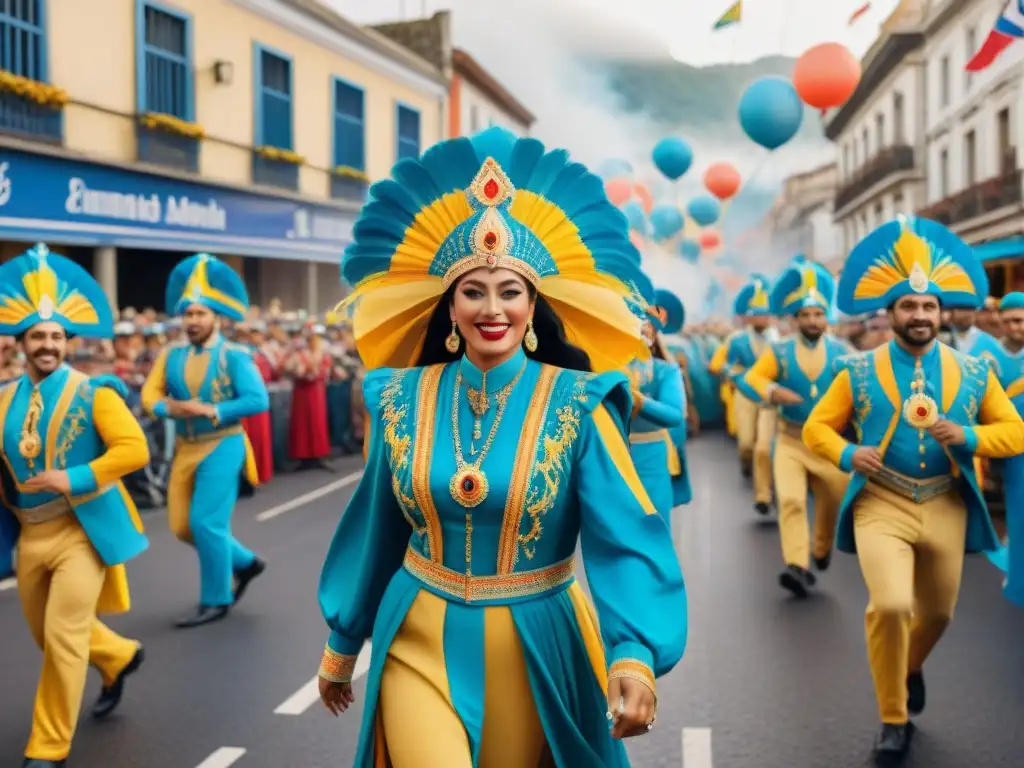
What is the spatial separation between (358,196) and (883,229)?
22191mm

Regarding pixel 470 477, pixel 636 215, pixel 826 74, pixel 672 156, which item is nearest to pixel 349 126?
→ pixel 636 215

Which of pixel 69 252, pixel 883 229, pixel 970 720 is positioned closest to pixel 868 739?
pixel 970 720

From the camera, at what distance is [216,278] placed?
8.33 metres

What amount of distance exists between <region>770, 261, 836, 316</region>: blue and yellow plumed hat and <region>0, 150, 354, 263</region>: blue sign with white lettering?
8.60 m

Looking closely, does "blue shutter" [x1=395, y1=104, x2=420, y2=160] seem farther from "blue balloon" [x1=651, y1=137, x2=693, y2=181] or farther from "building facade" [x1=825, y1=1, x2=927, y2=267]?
"building facade" [x1=825, y1=1, x2=927, y2=267]

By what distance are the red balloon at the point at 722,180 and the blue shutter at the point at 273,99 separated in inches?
320

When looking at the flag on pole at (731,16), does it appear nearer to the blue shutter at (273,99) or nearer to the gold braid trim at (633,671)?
the gold braid trim at (633,671)

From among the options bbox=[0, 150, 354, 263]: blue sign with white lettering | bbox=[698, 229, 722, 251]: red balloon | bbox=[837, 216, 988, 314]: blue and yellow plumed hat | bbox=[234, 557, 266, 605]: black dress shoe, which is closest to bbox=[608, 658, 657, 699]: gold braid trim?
bbox=[837, 216, 988, 314]: blue and yellow plumed hat

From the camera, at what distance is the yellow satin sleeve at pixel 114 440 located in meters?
5.36

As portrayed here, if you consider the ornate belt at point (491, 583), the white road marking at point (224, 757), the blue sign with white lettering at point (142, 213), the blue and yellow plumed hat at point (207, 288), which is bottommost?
the white road marking at point (224, 757)

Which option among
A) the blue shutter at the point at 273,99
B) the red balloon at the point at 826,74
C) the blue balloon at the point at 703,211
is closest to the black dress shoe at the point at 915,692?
the red balloon at the point at 826,74

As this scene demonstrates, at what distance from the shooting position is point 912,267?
554 cm

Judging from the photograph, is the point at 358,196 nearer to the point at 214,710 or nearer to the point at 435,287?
the point at 214,710

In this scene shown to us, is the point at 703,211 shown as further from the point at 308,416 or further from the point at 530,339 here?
the point at 530,339
